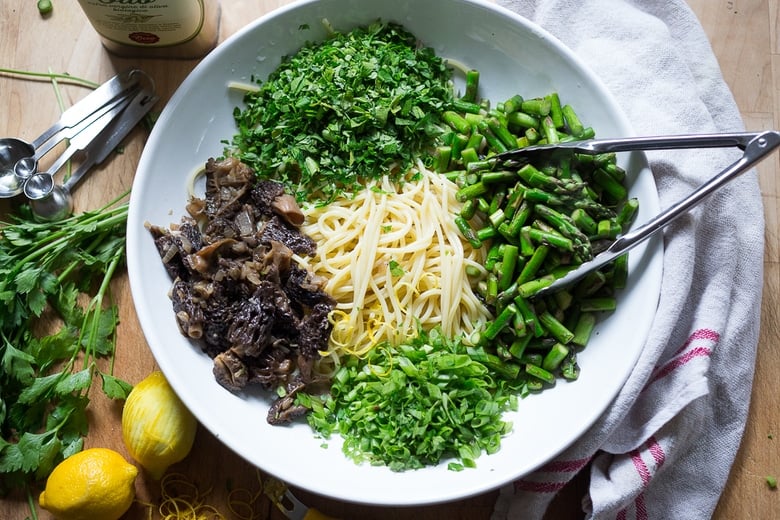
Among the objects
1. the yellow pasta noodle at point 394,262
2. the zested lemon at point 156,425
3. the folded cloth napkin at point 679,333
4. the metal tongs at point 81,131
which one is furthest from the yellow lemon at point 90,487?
the folded cloth napkin at point 679,333

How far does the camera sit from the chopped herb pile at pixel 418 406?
3.10m

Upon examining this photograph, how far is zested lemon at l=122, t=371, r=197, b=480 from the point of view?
3240 mm

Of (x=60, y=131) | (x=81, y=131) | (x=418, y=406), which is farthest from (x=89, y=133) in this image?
(x=418, y=406)

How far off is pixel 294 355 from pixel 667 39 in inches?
102

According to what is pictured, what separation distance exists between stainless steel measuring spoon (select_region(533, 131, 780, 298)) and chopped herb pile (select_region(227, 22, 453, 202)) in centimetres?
103

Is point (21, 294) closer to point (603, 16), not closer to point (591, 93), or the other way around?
point (591, 93)

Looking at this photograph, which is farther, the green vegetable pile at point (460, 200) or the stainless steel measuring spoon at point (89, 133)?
the stainless steel measuring spoon at point (89, 133)

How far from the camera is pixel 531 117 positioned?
3432 millimetres

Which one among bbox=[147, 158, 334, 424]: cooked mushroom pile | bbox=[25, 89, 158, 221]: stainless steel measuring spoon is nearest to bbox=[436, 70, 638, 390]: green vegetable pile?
bbox=[147, 158, 334, 424]: cooked mushroom pile

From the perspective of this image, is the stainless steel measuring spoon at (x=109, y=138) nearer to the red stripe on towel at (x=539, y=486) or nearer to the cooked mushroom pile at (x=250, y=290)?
the cooked mushroom pile at (x=250, y=290)

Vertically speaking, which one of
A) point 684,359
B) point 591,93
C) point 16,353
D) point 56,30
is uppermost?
point 591,93

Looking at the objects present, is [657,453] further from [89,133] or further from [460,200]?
[89,133]

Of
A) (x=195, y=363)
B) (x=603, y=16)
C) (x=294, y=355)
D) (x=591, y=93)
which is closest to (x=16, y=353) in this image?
(x=195, y=363)

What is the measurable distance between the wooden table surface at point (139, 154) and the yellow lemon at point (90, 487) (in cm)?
23
